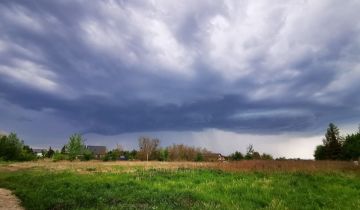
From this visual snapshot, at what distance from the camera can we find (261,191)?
61.4ft

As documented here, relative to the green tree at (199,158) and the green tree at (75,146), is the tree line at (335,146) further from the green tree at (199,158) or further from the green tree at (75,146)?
the green tree at (75,146)

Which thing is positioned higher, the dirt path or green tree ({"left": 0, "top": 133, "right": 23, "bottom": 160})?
green tree ({"left": 0, "top": 133, "right": 23, "bottom": 160})

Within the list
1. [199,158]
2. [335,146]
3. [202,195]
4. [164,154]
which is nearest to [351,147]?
[335,146]

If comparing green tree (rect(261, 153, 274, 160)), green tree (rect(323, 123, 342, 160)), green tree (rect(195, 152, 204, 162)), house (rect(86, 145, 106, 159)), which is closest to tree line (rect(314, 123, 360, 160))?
green tree (rect(323, 123, 342, 160))

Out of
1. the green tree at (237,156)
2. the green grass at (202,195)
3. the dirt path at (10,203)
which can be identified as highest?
the green tree at (237,156)

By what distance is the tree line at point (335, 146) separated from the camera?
253 ft

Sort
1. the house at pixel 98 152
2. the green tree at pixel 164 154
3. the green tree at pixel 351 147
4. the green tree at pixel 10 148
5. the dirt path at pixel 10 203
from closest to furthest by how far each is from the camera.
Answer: the dirt path at pixel 10 203, the green tree at pixel 351 147, the green tree at pixel 10 148, the green tree at pixel 164 154, the house at pixel 98 152

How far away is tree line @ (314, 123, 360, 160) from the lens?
77.2m

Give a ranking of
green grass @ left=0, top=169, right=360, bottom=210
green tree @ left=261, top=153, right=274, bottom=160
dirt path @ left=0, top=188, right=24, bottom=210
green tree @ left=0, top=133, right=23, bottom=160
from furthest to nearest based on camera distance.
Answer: green tree @ left=0, top=133, right=23, bottom=160 → green tree @ left=261, top=153, right=274, bottom=160 → dirt path @ left=0, top=188, right=24, bottom=210 → green grass @ left=0, top=169, right=360, bottom=210

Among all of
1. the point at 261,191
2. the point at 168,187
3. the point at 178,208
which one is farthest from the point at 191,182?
the point at 178,208

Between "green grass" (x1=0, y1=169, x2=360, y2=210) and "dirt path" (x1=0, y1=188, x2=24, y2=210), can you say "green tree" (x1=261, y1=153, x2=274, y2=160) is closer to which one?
"green grass" (x1=0, y1=169, x2=360, y2=210)

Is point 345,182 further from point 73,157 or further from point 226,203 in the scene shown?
point 73,157

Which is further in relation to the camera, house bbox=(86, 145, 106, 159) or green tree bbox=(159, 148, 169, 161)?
house bbox=(86, 145, 106, 159)

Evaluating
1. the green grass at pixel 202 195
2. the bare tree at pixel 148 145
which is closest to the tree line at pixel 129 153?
the bare tree at pixel 148 145
